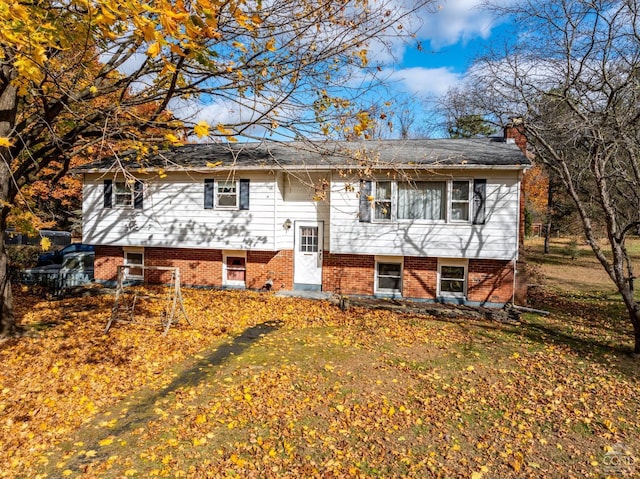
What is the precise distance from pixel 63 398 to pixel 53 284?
9.54m

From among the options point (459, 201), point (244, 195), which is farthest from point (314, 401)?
point (244, 195)

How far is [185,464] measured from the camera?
13.8 feet

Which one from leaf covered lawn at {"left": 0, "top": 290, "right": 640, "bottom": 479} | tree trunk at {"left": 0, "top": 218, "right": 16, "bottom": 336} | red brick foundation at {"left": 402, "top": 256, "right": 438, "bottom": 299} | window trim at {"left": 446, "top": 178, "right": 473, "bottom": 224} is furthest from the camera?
red brick foundation at {"left": 402, "top": 256, "right": 438, "bottom": 299}

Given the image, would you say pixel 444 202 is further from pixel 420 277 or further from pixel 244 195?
pixel 244 195

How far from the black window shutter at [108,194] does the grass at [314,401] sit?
5513 millimetres

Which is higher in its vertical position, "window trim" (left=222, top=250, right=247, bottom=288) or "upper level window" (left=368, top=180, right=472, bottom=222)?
"upper level window" (left=368, top=180, right=472, bottom=222)

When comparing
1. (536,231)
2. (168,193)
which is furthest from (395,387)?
(536,231)

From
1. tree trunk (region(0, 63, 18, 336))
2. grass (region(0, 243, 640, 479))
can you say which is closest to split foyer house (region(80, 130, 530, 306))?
grass (region(0, 243, 640, 479))

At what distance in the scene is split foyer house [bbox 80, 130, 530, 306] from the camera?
11938 millimetres

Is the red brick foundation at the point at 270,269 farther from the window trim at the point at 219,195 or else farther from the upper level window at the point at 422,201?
the upper level window at the point at 422,201

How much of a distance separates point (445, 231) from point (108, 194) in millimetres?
12070

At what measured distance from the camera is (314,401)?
577 centimetres

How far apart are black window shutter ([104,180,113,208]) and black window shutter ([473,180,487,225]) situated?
12.7m

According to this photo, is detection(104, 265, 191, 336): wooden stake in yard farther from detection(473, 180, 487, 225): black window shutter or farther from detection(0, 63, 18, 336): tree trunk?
detection(473, 180, 487, 225): black window shutter
